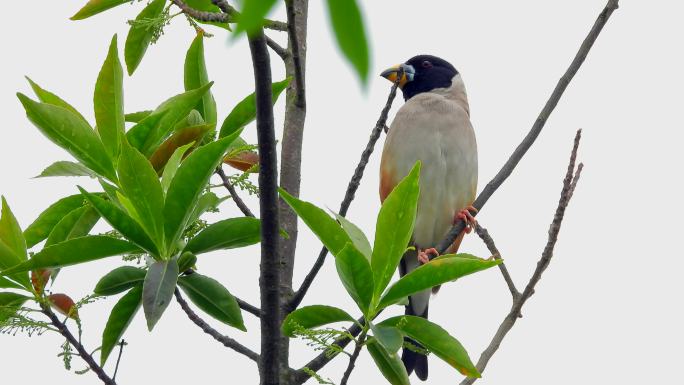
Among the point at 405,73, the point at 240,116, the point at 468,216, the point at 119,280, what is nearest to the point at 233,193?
the point at 240,116

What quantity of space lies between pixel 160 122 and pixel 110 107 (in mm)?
148

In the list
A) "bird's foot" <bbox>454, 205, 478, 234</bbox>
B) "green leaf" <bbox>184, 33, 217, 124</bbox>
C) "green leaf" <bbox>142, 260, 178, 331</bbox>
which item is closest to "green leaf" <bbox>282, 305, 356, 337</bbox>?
"green leaf" <bbox>142, 260, 178, 331</bbox>

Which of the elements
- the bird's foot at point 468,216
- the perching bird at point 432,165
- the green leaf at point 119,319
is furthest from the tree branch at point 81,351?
the perching bird at point 432,165

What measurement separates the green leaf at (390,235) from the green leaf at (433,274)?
4 centimetres

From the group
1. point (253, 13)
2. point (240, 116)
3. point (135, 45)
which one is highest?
point (135, 45)

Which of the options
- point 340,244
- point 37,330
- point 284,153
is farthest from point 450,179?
point 37,330

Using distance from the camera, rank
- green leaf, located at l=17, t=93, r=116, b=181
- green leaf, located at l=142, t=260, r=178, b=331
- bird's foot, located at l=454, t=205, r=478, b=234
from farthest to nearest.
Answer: bird's foot, located at l=454, t=205, r=478, b=234 → green leaf, located at l=17, t=93, r=116, b=181 → green leaf, located at l=142, t=260, r=178, b=331

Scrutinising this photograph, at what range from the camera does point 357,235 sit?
2.33m

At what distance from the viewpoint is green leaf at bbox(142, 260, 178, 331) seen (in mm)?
1996

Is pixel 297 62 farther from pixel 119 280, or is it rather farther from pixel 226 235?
pixel 119 280

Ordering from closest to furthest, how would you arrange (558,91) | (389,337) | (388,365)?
(389,337) → (388,365) → (558,91)

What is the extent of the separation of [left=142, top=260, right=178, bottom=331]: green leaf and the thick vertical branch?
215 millimetres

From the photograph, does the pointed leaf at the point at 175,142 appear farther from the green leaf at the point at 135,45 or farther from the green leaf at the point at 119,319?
the green leaf at the point at 135,45

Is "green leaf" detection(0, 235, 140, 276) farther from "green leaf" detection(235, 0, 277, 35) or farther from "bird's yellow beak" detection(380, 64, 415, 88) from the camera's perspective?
"bird's yellow beak" detection(380, 64, 415, 88)
